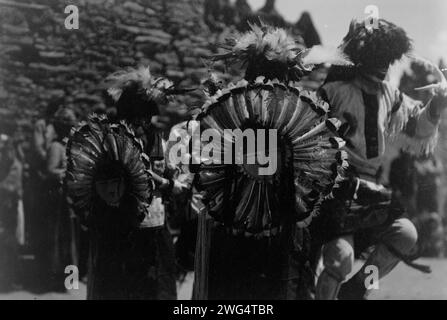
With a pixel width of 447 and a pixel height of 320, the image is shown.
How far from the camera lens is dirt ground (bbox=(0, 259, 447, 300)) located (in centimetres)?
468

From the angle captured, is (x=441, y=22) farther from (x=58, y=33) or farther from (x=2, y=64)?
(x=2, y=64)

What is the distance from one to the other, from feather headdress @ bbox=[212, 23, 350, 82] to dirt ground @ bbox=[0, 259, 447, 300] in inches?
55.5

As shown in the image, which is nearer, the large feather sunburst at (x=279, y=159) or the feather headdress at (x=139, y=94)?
the large feather sunburst at (x=279, y=159)

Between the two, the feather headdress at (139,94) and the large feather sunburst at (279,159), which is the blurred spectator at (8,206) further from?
the large feather sunburst at (279,159)

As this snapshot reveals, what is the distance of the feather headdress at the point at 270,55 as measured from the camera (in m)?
3.86

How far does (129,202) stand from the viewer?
164 inches

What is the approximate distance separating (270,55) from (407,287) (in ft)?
6.15

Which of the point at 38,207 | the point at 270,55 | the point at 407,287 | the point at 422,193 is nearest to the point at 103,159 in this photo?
the point at 270,55

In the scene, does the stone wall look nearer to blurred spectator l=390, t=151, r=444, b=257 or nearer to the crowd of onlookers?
the crowd of onlookers

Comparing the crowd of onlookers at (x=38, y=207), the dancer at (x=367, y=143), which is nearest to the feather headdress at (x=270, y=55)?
the dancer at (x=367, y=143)

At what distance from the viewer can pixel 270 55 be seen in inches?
152

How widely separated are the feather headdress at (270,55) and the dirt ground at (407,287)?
141cm

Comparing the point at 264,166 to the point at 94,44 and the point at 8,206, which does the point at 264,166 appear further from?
the point at 8,206
